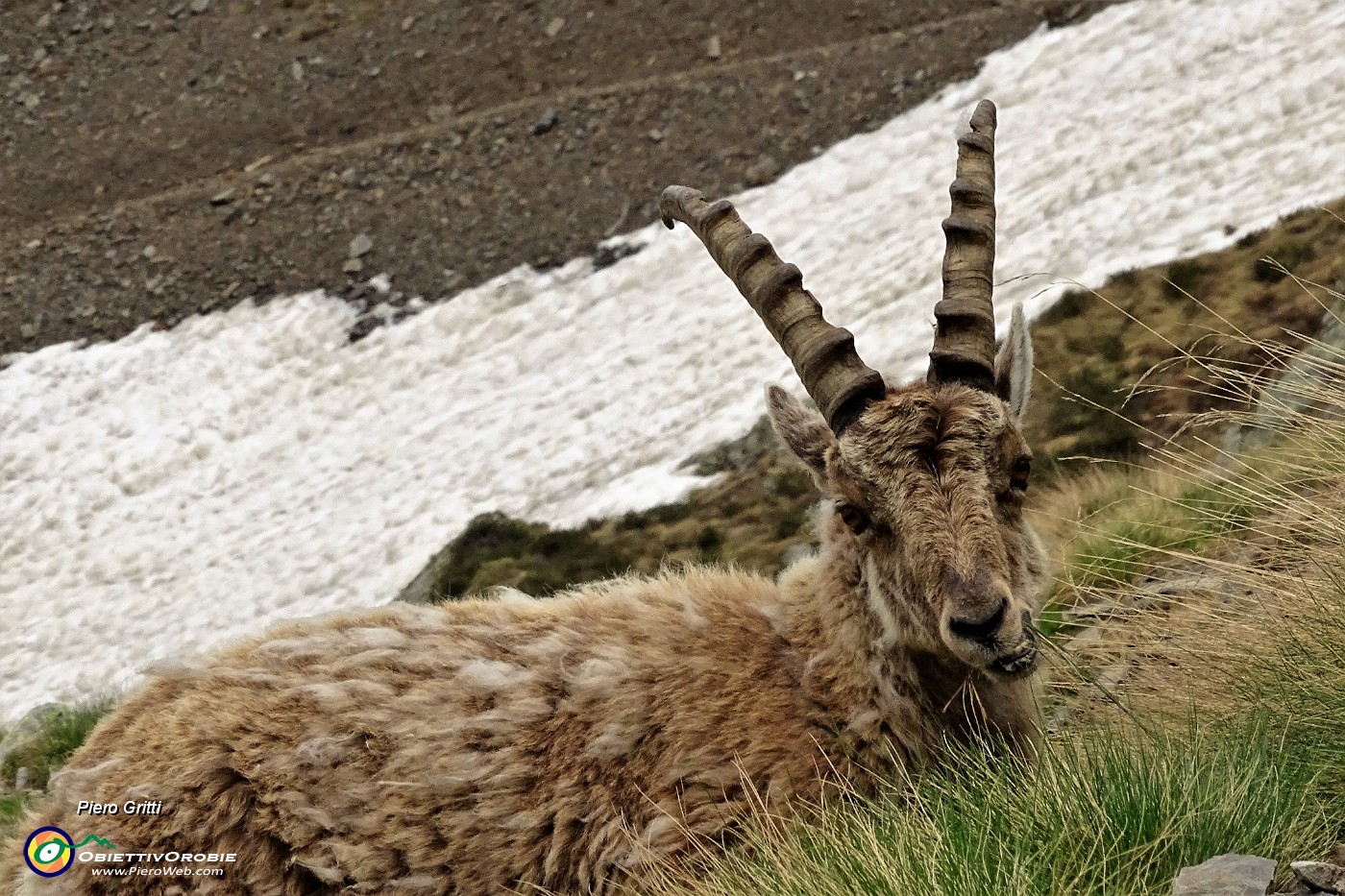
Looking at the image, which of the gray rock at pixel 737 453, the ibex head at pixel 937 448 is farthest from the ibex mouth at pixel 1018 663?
the gray rock at pixel 737 453

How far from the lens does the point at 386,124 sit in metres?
34.4

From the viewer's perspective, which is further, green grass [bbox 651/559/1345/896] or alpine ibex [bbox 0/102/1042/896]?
alpine ibex [bbox 0/102/1042/896]

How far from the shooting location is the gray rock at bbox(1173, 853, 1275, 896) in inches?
176

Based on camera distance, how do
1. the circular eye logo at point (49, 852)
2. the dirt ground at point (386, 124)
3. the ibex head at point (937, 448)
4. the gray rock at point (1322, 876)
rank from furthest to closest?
the dirt ground at point (386, 124), the circular eye logo at point (49, 852), the ibex head at point (937, 448), the gray rock at point (1322, 876)

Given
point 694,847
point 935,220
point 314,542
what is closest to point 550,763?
point 694,847

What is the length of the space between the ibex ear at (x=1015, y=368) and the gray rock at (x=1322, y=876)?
3.00m

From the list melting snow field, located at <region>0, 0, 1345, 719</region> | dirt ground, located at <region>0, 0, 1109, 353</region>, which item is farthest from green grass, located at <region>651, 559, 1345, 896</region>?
dirt ground, located at <region>0, 0, 1109, 353</region>

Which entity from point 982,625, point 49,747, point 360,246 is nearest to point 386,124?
point 360,246

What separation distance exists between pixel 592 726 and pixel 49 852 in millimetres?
2749

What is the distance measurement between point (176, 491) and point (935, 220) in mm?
13606

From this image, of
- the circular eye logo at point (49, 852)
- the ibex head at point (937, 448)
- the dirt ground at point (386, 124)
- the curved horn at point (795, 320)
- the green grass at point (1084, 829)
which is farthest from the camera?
the dirt ground at point (386, 124)

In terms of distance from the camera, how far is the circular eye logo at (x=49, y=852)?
6.61 meters

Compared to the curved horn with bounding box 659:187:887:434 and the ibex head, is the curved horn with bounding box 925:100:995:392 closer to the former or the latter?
the ibex head

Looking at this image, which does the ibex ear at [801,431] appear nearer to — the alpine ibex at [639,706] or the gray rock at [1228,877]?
the alpine ibex at [639,706]
